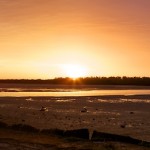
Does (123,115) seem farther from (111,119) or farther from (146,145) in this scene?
(146,145)

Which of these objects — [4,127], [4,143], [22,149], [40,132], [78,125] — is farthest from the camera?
[78,125]

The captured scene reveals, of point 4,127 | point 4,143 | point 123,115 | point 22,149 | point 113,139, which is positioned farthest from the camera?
point 123,115

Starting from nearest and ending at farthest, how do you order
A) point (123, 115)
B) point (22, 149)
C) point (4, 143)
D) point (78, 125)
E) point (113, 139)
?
point (22, 149), point (4, 143), point (113, 139), point (78, 125), point (123, 115)

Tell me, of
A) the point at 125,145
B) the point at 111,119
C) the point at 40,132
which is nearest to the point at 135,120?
the point at 111,119

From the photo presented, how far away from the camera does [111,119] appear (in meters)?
31.7

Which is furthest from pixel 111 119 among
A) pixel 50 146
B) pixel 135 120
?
pixel 50 146

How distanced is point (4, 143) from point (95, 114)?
1905 cm

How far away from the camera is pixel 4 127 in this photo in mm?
24359

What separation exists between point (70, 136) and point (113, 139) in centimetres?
228

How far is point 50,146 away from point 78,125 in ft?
34.2

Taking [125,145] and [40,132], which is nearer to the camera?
[125,145]

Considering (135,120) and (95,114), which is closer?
(135,120)

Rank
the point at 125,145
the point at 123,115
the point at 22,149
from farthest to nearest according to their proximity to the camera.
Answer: the point at 123,115, the point at 125,145, the point at 22,149

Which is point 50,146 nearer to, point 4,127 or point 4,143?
point 4,143
